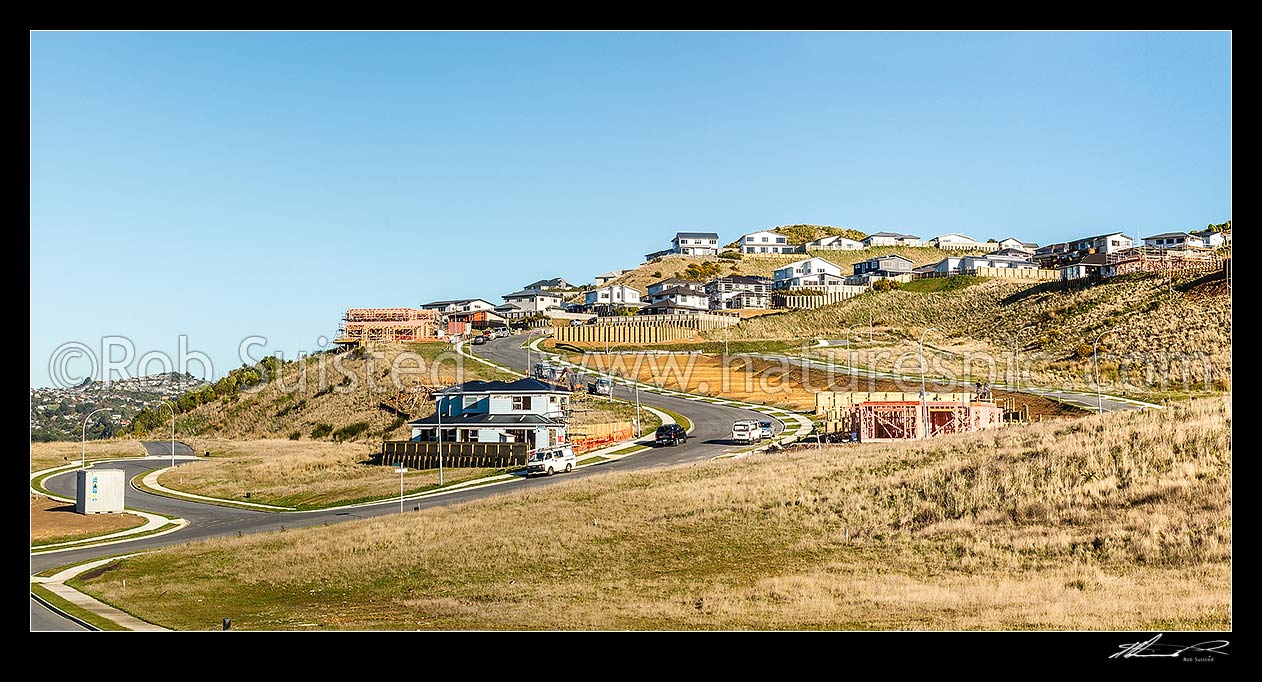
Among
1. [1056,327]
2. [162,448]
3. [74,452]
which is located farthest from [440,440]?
[1056,327]

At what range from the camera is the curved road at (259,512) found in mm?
46188

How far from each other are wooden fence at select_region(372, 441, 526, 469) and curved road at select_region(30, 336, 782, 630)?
6570 mm

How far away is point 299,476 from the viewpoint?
2844 inches

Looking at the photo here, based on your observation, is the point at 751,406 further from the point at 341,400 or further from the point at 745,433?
the point at 341,400

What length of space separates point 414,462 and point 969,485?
41.9 m

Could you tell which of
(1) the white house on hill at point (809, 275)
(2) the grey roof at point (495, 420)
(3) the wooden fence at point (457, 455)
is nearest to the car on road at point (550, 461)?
(3) the wooden fence at point (457, 455)

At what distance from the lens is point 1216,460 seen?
40.0 m

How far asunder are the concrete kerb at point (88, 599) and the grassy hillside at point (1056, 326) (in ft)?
253

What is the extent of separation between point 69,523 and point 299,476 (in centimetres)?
1808

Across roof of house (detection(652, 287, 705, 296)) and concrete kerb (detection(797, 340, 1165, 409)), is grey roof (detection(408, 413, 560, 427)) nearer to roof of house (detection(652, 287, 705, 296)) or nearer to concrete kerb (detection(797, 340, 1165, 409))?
concrete kerb (detection(797, 340, 1165, 409))

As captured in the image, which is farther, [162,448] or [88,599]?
[162,448]
